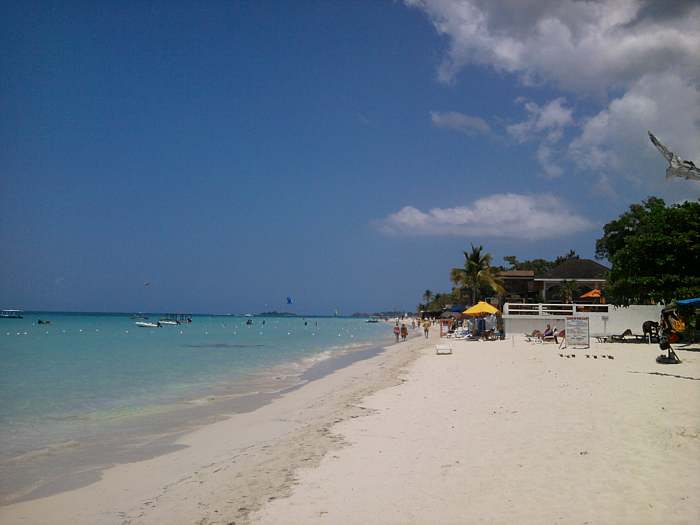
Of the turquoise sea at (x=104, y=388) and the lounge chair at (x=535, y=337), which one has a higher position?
the lounge chair at (x=535, y=337)

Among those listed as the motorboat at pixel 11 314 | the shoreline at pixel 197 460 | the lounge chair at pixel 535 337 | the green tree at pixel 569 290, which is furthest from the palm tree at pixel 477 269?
the motorboat at pixel 11 314

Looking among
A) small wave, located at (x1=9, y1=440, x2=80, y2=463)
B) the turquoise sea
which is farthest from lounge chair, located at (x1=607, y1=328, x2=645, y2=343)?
small wave, located at (x1=9, y1=440, x2=80, y2=463)

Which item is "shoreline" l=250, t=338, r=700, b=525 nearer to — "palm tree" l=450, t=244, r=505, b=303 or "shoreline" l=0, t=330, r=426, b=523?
"shoreline" l=0, t=330, r=426, b=523

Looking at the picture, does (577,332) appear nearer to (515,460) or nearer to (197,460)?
(515,460)

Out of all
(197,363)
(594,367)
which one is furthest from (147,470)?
(197,363)

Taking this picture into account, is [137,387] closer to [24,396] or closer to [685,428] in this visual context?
[24,396]

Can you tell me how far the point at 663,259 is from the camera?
77.3 feet

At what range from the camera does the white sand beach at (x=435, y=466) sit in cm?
487

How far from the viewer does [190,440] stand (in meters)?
9.23

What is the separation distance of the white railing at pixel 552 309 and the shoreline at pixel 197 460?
64.7 ft

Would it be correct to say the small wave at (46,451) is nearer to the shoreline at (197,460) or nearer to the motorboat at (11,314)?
the shoreline at (197,460)

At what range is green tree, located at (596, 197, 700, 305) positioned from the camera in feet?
75.7

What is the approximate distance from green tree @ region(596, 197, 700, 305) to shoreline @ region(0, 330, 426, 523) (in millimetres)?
16749

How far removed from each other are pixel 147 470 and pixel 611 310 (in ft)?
85.2
